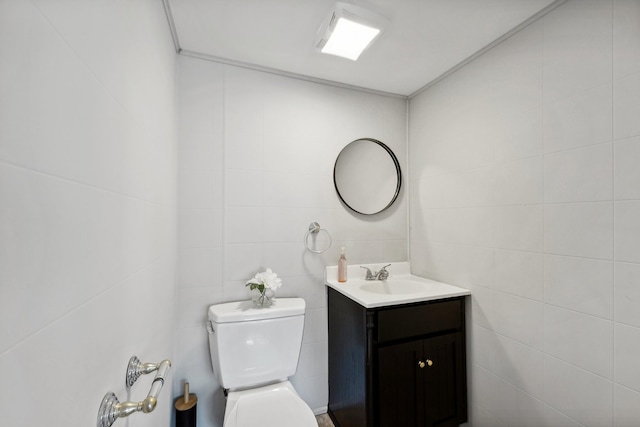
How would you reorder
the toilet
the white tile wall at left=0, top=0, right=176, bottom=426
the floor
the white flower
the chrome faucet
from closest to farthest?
the white tile wall at left=0, top=0, right=176, bottom=426 → the toilet → the white flower → the floor → the chrome faucet

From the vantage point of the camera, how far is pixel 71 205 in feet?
1.54

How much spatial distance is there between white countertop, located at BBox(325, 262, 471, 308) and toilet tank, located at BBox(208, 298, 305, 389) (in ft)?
1.09

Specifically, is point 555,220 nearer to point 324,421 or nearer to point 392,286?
point 392,286

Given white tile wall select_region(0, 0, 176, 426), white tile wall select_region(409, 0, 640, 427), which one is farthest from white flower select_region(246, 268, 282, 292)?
white tile wall select_region(409, 0, 640, 427)

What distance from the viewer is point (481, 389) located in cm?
146

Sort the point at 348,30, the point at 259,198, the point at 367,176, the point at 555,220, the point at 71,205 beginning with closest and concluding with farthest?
the point at 71,205, the point at 555,220, the point at 348,30, the point at 259,198, the point at 367,176

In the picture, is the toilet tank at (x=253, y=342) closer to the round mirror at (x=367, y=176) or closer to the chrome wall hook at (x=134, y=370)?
the chrome wall hook at (x=134, y=370)

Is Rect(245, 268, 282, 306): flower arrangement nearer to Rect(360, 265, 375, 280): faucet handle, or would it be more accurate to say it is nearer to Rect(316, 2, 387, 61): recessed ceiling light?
Rect(360, 265, 375, 280): faucet handle

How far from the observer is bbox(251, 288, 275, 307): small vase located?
1490 millimetres

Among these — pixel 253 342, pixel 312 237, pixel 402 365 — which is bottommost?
pixel 402 365

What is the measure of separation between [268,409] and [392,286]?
1.00 metres

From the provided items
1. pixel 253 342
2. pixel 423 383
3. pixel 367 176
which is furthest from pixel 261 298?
pixel 367 176

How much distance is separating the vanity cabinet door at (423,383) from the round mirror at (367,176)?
2.92ft

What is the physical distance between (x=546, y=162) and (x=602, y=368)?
32.1 inches
